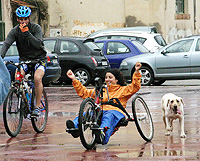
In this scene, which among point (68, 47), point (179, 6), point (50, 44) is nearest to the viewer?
point (68, 47)

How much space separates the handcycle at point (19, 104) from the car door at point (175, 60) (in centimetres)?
1079

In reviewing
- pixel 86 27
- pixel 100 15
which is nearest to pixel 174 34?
pixel 100 15

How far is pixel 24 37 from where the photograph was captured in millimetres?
9164

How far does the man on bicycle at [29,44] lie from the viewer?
29.9ft

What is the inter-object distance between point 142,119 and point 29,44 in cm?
213

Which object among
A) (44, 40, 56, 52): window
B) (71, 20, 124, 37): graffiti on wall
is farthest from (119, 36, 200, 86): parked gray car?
(71, 20, 124, 37): graffiti on wall

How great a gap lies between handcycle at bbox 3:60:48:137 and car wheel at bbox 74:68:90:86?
10448 millimetres

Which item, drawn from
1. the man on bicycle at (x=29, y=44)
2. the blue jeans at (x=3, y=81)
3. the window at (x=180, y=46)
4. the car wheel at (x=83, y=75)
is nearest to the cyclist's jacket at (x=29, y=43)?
the man on bicycle at (x=29, y=44)

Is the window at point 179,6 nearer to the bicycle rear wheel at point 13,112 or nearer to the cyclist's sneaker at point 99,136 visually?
the bicycle rear wheel at point 13,112

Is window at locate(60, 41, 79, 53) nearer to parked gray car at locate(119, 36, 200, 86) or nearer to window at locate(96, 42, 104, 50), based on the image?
parked gray car at locate(119, 36, 200, 86)

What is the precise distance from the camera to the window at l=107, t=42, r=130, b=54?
70.3 ft

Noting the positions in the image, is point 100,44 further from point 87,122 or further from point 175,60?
point 87,122

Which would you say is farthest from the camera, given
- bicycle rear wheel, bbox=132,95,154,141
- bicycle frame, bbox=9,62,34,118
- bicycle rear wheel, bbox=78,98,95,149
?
bicycle frame, bbox=9,62,34,118

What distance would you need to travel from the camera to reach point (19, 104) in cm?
883
